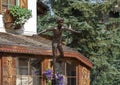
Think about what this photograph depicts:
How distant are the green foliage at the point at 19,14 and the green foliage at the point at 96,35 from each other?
359 centimetres

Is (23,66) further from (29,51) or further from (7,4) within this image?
(7,4)

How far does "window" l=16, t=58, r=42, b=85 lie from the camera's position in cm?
1700

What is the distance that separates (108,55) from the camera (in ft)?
74.4

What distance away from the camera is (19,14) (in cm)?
1822

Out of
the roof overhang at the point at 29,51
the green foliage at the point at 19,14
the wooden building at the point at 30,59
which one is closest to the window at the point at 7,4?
the wooden building at the point at 30,59

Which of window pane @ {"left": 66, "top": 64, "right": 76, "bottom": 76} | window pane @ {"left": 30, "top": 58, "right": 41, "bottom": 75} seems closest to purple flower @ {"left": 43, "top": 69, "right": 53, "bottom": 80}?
window pane @ {"left": 30, "top": 58, "right": 41, "bottom": 75}

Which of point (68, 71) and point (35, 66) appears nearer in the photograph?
point (35, 66)

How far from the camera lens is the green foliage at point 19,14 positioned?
18125mm

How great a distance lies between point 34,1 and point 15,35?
2276 mm

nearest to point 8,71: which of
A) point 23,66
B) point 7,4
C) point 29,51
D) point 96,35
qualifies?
point 29,51

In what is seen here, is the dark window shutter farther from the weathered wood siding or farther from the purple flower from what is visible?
the weathered wood siding

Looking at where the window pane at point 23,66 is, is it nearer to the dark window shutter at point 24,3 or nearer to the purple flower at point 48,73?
the purple flower at point 48,73

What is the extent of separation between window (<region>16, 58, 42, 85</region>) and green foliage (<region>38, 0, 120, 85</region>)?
4569mm

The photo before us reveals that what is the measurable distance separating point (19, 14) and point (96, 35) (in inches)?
197
